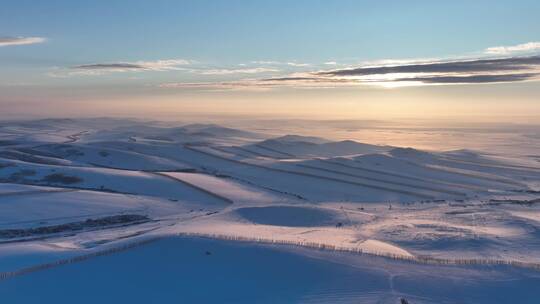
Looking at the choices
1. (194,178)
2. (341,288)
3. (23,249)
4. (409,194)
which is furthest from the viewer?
(194,178)

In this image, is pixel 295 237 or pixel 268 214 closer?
pixel 295 237

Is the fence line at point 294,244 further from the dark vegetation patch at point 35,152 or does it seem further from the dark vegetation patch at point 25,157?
the dark vegetation patch at point 35,152

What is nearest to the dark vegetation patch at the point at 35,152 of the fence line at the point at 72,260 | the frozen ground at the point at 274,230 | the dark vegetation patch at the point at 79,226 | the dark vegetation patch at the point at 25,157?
the dark vegetation patch at the point at 25,157

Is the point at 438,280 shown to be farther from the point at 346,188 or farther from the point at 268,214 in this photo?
the point at 346,188

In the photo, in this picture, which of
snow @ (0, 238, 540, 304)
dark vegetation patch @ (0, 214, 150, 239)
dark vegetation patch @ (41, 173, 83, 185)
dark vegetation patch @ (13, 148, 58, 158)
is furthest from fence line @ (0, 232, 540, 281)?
dark vegetation patch @ (13, 148, 58, 158)

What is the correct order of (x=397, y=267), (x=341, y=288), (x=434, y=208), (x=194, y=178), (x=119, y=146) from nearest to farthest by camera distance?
1. (x=341, y=288)
2. (x=397, y=267)
3. (x=434, y=208)
4. (x=194, y=178)
5. (x=119, y=146)

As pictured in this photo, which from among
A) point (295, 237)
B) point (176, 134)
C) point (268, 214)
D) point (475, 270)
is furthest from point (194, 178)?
point (176, 134)

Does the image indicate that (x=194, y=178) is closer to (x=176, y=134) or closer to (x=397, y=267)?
(x=397, y=267)

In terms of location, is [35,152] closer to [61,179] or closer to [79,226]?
[61,179]
